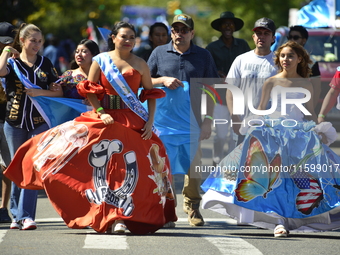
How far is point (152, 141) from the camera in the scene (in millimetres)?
8422

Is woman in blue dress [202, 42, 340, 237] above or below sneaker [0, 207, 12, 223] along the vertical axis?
above

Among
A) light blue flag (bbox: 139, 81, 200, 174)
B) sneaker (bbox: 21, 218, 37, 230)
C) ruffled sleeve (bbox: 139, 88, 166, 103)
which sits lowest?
sneaker (bbox: 21, 218, 37, 230)

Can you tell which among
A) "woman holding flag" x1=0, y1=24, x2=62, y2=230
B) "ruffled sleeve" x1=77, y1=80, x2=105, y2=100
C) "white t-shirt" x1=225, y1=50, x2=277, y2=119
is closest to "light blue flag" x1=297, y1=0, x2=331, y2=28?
"white t-shirt" x1=225, y1=50, x2=277, y2=119

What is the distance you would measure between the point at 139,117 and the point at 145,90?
0.30m

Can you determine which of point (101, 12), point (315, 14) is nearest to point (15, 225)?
point (315, 14)

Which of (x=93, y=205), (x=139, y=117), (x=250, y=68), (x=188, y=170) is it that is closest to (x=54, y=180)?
(x=93, y=205)

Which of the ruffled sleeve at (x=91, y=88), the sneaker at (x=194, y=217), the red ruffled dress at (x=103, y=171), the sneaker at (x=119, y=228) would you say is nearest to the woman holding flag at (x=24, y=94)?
the red ruffled dress at (x=103, y=171)

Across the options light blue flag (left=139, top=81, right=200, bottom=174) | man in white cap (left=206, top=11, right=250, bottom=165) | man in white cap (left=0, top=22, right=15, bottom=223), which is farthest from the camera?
man in white cap (left=206, top=11, right=250, bottom=165)

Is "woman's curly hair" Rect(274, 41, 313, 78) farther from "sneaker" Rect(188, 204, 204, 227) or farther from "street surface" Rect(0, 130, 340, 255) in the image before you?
"sneaker" Rect(188, 204, 204, 227)

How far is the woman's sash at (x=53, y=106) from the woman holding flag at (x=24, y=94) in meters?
0.01

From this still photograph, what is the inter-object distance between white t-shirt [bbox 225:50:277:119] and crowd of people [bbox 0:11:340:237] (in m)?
0.02

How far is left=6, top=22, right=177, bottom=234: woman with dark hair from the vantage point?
26.5 ft

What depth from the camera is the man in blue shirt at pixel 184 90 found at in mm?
9375

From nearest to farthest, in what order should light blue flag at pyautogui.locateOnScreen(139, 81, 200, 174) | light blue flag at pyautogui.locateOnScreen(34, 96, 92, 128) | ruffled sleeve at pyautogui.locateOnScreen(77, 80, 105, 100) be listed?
1. ruffled sleeve at pyautogui.locateOnScreen(77, 80, 105, 100)
2. light blue flag at pyautogui.locateOnScreen(34, 96, 92, 128)
3. light blue flag at pyautogui.locateOnScreen(139, 81, 200, 174)
